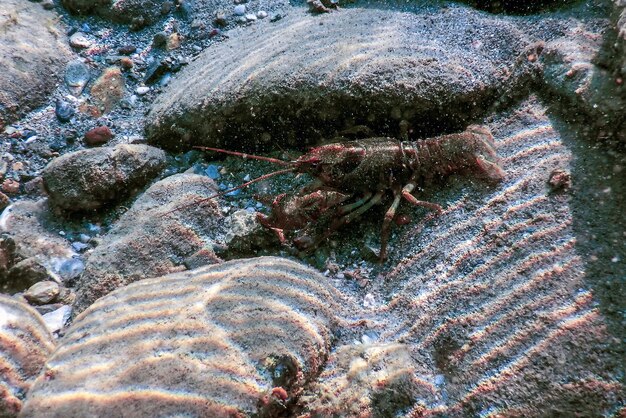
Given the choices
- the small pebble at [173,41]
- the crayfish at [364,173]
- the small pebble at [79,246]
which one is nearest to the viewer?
the crayfish at [364,173]

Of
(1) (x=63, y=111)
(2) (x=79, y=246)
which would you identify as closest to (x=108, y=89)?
(1) (x=63, y=111)

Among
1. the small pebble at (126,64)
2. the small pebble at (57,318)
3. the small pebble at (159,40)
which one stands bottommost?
the small pebble at (57,318)

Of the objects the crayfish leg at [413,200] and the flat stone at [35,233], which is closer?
the crayfish leg at [413,200]

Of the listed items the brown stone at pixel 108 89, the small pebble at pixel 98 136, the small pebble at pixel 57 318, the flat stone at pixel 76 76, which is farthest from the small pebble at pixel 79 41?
the small pebble at pixel 57 318

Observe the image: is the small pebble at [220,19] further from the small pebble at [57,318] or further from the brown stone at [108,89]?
the small pebble at [57,318]

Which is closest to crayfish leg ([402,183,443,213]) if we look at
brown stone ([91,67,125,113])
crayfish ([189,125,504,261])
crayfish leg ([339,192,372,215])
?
crayfish ([189,125,504,261])
